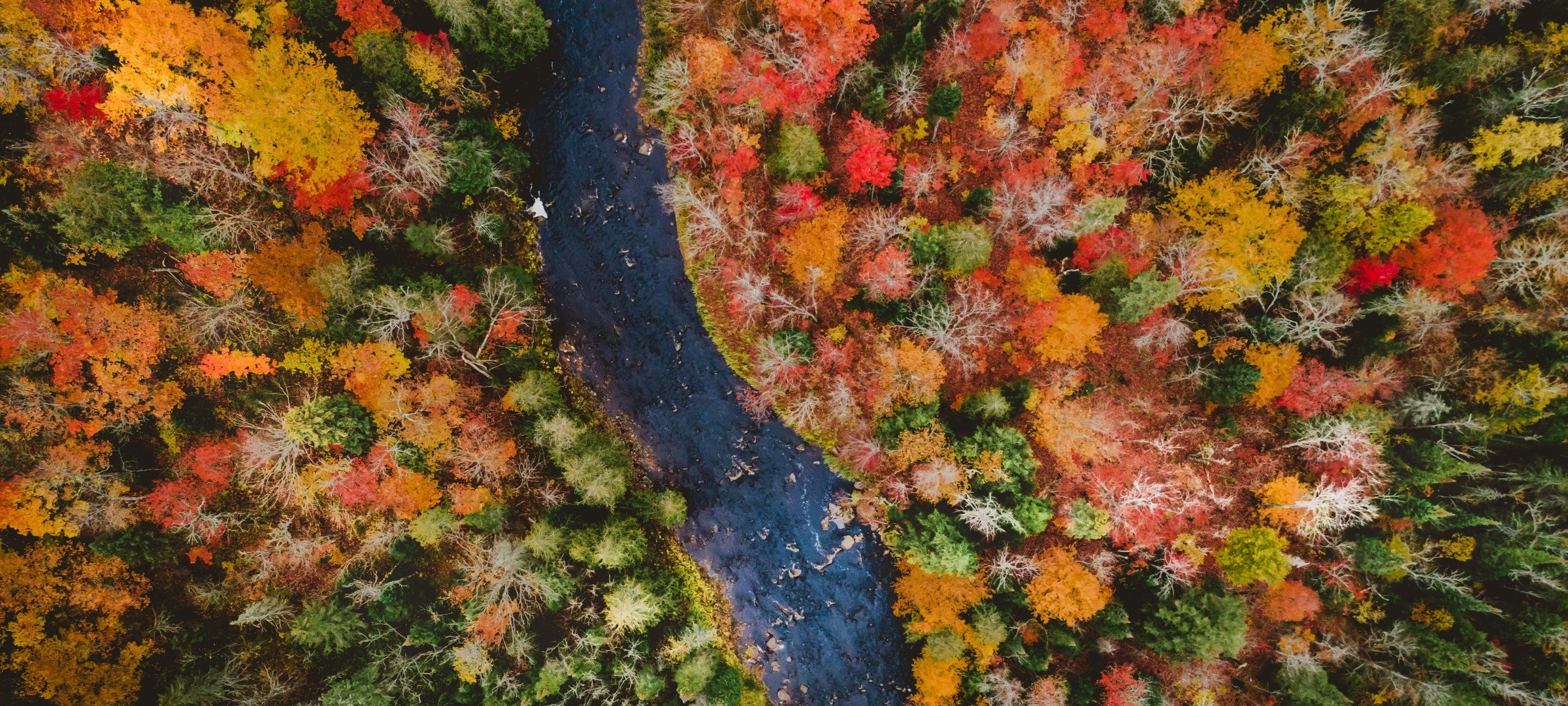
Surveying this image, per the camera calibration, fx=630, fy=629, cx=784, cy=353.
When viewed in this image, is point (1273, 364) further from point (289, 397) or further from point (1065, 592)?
point (289, 397)

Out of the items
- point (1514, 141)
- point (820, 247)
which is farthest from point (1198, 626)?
point (1514, 141)

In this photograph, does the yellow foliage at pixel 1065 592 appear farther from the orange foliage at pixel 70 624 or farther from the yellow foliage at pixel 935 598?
the orange foliage at pixel 70 624

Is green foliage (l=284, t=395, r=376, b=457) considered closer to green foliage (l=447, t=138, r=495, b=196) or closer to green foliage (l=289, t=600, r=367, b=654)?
green foliage (l=289, t=600, r=367, b=654)

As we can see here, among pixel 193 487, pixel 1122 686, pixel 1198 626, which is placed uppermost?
pixel 1198 626

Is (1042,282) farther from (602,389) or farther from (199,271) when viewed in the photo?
(199,271)

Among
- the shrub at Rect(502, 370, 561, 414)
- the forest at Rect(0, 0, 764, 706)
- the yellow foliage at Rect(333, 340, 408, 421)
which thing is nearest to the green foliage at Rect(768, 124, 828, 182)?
the forest at Rect(0, 0, 764, 706)

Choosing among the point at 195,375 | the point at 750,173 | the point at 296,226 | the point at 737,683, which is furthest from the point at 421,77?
the point at 737,683
